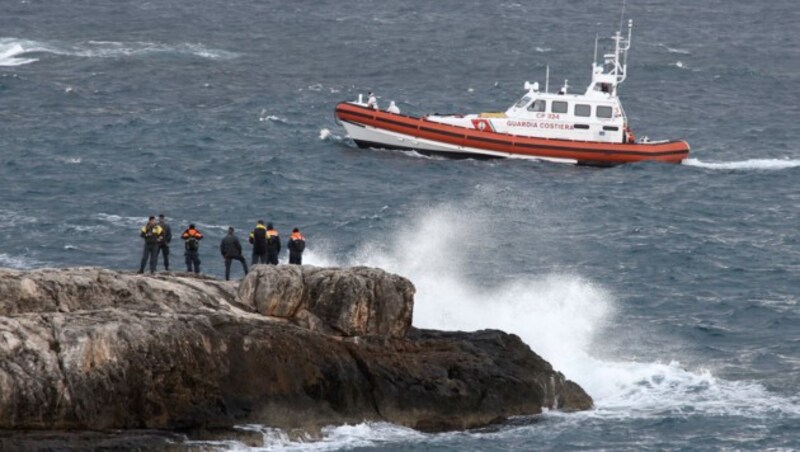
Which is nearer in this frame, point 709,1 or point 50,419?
point 50,419

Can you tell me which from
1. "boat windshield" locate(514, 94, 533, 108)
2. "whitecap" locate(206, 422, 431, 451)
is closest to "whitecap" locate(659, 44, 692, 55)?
"boat windshield" locate(514, 94, 533, 108)

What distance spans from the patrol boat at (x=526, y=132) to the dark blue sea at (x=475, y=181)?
Result: 2.39ft

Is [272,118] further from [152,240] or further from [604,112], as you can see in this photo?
[152,240]

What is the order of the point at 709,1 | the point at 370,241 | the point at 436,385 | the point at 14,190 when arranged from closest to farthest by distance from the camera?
1. the point at 436,385
2. the point at 370,241
3. the point at 14,190
4. the point at 709,1

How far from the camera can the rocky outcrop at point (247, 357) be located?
104 feet

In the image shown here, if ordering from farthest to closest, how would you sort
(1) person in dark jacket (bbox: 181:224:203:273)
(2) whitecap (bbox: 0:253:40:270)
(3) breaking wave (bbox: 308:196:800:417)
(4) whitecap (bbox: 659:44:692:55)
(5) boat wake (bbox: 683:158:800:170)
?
(4) whitecap (bbox: 659:44:692:55) → (5) boat wake (bbox: 683:158:800:170) → (2) whitecap (bbox: 0:253:40:270) → (1) person in dark jacket (bbox: 181:224:203:273) → (3) breaking wave (bbox: 308:196:800:417)

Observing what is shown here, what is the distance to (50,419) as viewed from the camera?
103 ft

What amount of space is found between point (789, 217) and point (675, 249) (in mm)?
6874

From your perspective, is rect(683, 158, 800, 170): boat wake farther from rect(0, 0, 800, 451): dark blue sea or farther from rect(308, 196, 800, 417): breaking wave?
rect(308, 196, 800, 417): breaking wave

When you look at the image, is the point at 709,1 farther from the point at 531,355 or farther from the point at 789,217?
the point at 531,355

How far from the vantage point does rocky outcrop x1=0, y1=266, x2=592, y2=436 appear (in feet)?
104

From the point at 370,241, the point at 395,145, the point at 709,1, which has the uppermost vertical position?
the point at 709,1

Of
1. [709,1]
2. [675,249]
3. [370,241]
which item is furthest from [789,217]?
[709,1]

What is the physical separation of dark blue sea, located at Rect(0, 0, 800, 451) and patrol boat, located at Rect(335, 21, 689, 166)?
729mm
